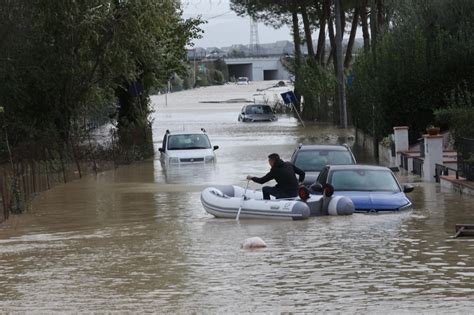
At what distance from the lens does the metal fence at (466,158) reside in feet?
84.4

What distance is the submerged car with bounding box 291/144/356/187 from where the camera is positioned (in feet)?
88.6

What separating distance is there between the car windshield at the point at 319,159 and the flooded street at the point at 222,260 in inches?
78.2

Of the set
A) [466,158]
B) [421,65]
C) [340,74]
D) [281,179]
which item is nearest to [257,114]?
[340,74]

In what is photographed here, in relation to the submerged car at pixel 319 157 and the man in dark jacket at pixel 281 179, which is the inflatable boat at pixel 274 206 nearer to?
the man in dark jacket at pixel 281 179

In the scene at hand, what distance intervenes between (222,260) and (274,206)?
515cm

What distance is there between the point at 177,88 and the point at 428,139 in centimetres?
16993

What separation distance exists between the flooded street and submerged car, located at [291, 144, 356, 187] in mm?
1996

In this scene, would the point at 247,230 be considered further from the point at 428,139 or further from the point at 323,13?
the point at 323,13

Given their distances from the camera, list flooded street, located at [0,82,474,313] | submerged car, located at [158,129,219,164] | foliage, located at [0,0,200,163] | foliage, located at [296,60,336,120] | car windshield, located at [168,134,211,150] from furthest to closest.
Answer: foliage, located at [296,60,336,120]
car windshield, located at [168,134,211,150]
submerged car, located at [158,129,219,164]
foliage, located at [0,0,200,163]
flooded street, located at [0,82,474,313]

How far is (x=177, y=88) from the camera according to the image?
199 meters

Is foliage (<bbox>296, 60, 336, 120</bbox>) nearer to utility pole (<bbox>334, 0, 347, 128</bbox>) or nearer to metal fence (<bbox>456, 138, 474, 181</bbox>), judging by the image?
utility pole (<bbox>334, 0, 347, 128</bbox>)

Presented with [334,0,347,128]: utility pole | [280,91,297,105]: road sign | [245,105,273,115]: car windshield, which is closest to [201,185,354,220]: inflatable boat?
[334,0,347,128]: utility pole

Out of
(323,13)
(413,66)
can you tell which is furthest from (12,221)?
(323,13)

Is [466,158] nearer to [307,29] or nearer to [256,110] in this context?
[307,29]
